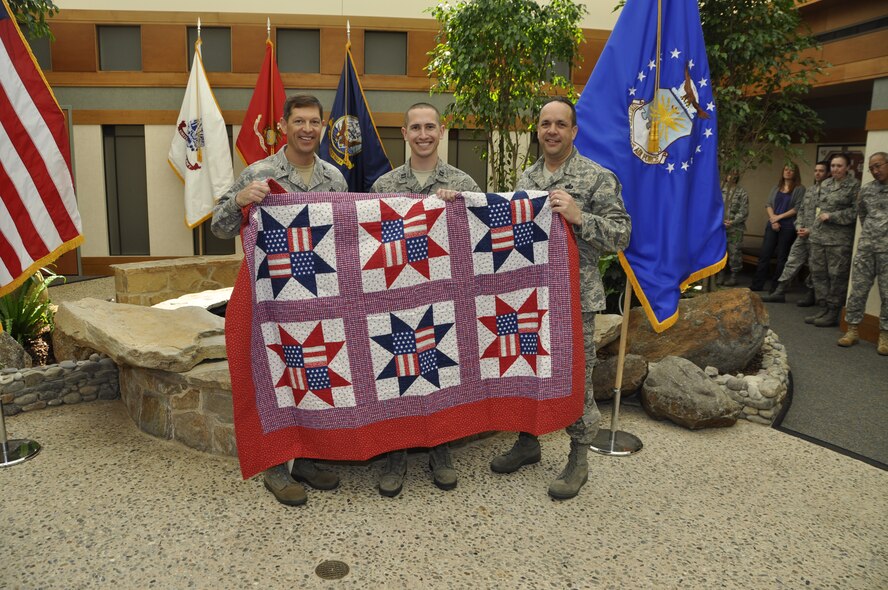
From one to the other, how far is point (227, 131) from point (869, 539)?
818cm

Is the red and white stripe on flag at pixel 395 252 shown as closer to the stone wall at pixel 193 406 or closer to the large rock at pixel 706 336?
the stone wall at pixel 193 406

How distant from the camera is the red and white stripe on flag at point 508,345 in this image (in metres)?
3.05

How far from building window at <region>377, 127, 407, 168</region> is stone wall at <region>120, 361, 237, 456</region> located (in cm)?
602

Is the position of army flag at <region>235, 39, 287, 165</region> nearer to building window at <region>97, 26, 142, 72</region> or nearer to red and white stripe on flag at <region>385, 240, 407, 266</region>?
building window at <region>97, 26, 142, 72</region>

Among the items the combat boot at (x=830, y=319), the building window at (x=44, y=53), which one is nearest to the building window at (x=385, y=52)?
the building window at (x=44, y=53)

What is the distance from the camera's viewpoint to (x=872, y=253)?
589 centimetres

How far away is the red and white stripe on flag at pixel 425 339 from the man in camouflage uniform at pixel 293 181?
787mm

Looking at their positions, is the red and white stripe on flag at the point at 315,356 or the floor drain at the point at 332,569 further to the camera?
the red and white stripe on flag at the point at 315,356

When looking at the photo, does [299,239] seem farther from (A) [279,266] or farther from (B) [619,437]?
(B) [619,437]

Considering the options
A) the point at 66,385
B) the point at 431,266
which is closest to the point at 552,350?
the point at 431,266

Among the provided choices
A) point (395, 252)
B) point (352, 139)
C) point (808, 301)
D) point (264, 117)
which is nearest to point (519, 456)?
point (395, 252)

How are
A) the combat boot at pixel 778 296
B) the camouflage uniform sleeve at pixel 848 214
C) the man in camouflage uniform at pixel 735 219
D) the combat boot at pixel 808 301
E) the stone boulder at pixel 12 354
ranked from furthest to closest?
the man in camouflage uniform at pixel 735 219, the combat boot at pixel 778 296, the combat boot at pixel 808 301, the camouflage uniform sleeve at pixel 848 214, the stone boulder at pixel 12 354

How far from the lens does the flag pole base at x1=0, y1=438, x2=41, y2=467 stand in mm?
3332

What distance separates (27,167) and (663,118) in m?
3.38
